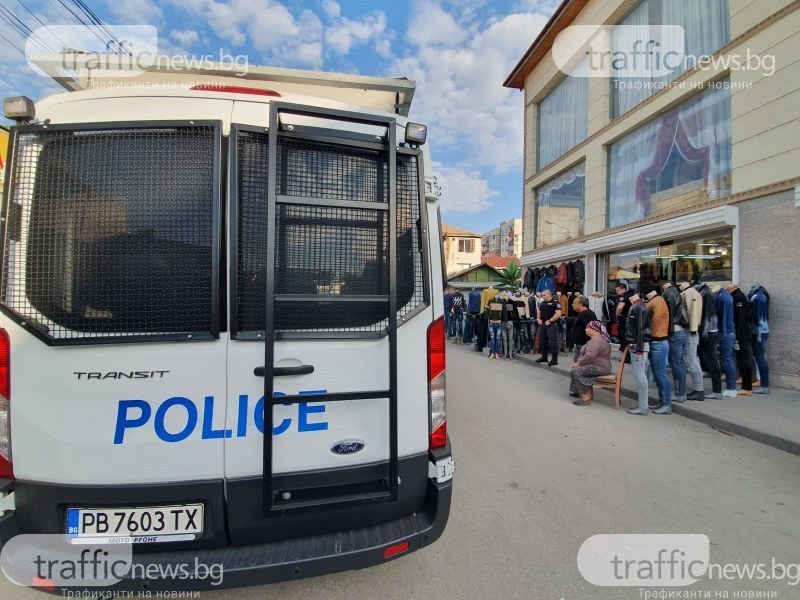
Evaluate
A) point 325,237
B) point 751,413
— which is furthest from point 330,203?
point 751,413

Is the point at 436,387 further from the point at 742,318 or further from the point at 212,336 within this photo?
the point at 742,318

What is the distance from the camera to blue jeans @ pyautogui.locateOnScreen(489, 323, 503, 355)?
32.7 ft

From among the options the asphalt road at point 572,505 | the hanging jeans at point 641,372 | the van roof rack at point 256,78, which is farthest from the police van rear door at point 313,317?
the hanging jeans at point 641,372

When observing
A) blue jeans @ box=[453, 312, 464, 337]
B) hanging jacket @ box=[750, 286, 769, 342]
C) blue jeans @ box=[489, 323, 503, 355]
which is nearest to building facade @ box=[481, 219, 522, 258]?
blue jeans @ box=[453, 312, 464, 337]

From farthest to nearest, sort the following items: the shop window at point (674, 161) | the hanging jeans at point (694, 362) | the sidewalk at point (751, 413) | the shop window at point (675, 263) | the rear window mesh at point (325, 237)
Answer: the shop window at point (674, 161) → the shop window at point (675, 263) → the hanging jeans at point (694, 362) → the sidewalk at point (751, 413) → the rear window mesh at point (325, 237)

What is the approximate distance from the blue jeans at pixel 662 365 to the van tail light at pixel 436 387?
4632 mm

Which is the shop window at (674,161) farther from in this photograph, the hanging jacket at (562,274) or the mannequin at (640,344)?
the mannequin at (640,344)

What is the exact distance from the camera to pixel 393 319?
1.78m

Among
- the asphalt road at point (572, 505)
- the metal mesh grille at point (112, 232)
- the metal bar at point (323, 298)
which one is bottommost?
the asphalt road at point (572, 505)

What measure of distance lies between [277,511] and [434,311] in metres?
1.26

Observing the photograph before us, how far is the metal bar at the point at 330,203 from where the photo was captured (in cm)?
169

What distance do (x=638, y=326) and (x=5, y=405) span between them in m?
6.25

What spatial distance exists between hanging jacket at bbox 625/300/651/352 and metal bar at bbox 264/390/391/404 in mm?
4768

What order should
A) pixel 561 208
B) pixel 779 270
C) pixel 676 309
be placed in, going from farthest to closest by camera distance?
pixel 561 208 < pixel 779 270 < pixel 676 309
